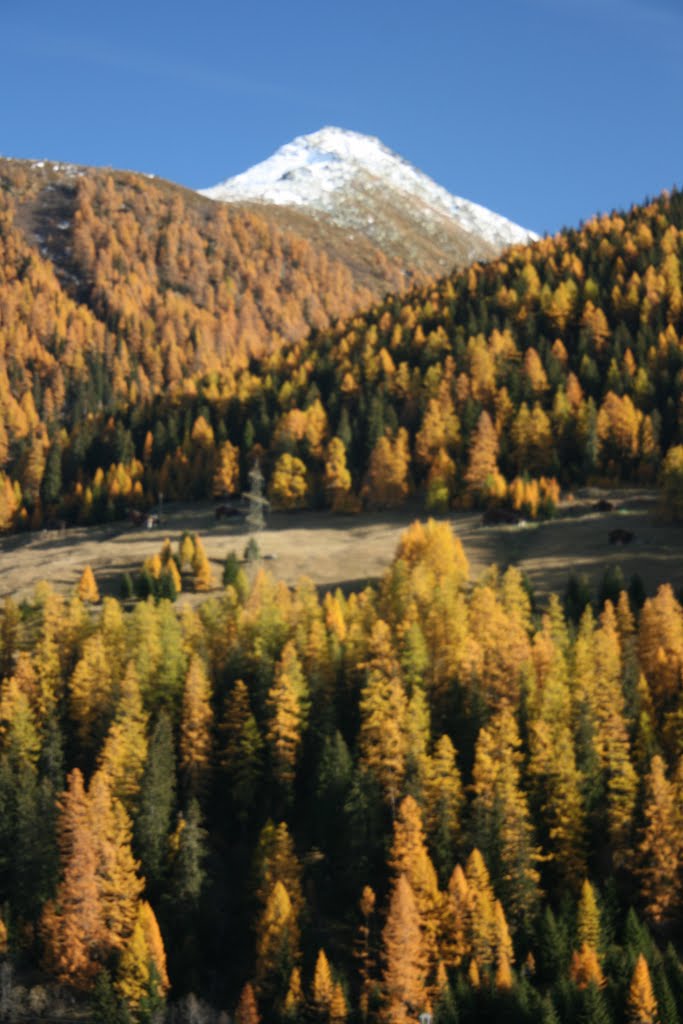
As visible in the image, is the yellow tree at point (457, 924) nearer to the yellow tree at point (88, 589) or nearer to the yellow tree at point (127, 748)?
the yellow tree at point (127, 748)

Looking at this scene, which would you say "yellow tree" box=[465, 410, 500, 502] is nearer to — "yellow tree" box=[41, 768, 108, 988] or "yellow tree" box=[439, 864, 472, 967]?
"yellow tree" box=[41, 768, 108, 988]

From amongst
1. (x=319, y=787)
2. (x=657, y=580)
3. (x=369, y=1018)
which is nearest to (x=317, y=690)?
(x=319, y=787)

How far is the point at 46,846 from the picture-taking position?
82.1 meters

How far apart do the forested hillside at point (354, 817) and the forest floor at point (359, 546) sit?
26554mm

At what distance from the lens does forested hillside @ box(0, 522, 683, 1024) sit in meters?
69.3

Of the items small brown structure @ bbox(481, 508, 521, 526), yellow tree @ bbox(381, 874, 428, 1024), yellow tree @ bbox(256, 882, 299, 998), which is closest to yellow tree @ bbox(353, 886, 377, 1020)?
yellow tree @ bbox(381, 874, 428, 1024)

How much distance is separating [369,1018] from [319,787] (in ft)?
59.3

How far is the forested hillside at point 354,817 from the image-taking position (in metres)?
69.3

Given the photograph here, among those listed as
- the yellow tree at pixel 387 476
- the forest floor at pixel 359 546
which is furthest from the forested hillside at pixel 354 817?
the yellow tree at pixel 387 476

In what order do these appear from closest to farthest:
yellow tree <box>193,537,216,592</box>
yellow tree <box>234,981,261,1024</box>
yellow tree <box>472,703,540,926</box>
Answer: yellow tree <box>234,981,261,1024</box> < yellow tree <box>472,703,540,926</box> < yellow tree <box>193,537,216,592</box>

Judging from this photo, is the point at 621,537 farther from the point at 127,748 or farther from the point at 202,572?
the point at 127,748

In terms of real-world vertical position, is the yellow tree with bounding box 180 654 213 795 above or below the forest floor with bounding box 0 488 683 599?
below

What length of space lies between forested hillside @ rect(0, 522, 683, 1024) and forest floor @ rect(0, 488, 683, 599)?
26.6 meters

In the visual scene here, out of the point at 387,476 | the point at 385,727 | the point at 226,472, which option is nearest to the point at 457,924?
the point at 385,727
